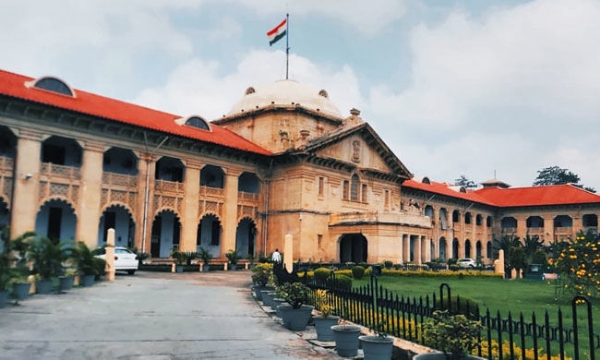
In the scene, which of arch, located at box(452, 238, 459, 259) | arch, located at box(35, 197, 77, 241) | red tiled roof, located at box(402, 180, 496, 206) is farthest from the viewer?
arch, located at box(452, 238, 459, 259)

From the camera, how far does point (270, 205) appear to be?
116 ft

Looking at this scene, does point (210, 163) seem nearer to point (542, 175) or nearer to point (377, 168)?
point (377, 168)

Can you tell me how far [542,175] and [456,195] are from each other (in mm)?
43697

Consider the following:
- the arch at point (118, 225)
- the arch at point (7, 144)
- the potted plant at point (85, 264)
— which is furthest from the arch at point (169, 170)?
the potted plant at point (85, 264)

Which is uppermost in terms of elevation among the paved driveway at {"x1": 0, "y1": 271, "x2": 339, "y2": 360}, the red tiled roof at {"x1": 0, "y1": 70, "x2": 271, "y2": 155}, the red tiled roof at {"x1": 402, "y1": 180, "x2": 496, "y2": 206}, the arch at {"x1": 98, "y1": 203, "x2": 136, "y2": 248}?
the red tiled roof at {"x1": 0, "y1": 70, "x2": 271, "y2": 155}

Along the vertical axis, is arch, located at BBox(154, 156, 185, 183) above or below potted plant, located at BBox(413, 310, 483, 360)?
above

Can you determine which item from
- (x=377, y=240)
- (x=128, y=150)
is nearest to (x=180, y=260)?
(x=128, y=150)

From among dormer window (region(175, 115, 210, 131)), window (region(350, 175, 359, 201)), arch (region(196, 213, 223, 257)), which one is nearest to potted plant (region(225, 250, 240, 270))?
arch (region(196, 213, 223, 257))

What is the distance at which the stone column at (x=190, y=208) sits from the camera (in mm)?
30453

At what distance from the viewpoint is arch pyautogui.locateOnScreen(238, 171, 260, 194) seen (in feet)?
120

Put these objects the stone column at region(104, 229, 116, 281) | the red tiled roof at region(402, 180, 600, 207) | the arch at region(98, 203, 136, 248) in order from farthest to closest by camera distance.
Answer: the red tiled roof at region(402, 180, 600, 207) < the arch at region(98, 203, 136, 248) < the stone column at region(104, 229, 116, 281)

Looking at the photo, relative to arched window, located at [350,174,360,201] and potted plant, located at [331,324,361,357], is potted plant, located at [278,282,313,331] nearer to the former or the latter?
potted plant, located at [331,324,361,357]

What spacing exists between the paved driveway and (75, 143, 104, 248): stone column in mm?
11306

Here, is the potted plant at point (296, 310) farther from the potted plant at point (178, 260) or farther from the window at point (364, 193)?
the window at point (364, 193)
